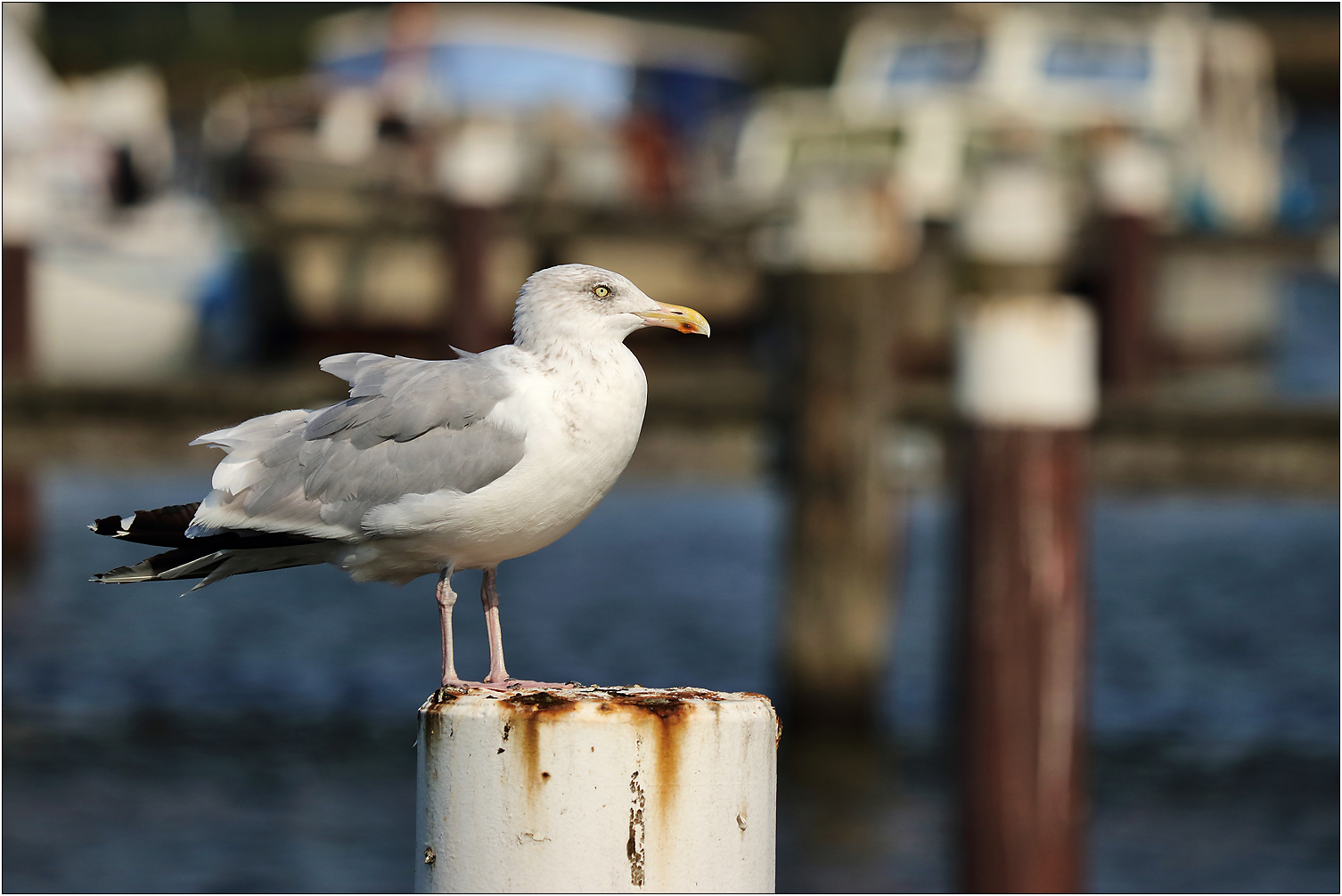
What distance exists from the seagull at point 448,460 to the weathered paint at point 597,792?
0.35 meters

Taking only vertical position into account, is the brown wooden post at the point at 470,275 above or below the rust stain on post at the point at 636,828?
above

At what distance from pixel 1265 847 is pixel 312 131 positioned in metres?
11.5

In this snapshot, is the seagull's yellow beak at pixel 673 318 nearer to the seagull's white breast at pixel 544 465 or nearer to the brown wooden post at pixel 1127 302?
the seagull's white breast at pixel 544 465

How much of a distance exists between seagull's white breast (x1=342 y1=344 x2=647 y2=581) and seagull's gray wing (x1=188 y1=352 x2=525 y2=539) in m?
0.03

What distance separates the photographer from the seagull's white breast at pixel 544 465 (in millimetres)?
3025

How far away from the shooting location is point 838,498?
750 centimetres

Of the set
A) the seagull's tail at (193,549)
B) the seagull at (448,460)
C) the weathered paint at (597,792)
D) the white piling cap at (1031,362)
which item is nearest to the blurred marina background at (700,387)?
→ the white piling cap at (1031,362)

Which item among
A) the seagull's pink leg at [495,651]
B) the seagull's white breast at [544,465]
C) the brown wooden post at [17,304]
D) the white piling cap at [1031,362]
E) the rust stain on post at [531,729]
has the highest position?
the brown wooden post at [17,304]

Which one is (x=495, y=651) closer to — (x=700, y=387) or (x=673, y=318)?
(x=673, y=318)

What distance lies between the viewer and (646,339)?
12742 mm

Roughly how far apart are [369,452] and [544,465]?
1.27 feet

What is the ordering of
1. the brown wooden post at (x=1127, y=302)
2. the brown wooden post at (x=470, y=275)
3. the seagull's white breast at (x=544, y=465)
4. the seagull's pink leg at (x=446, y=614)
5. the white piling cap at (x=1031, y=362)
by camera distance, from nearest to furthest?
the seagull's white breast at (x=544, y=465), the seagull's pink leg at (x=446, y=614), the white piling cap at (x=1031, y=362), the brown wooden post at (x=470, y=275), the brown wooden post at (x=1127, y=302)

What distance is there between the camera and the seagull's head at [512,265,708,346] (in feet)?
10.2

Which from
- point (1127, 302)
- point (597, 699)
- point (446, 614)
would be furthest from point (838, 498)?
point (597, 699)
